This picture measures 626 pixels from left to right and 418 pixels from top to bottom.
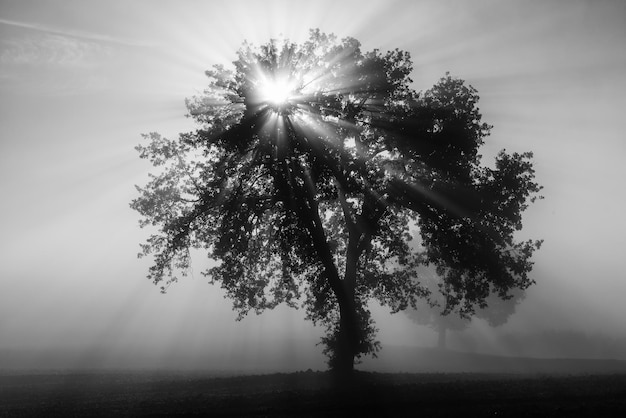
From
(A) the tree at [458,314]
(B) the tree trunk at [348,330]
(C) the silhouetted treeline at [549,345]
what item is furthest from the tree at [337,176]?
(C) the silhouetted treeline at [549,345]

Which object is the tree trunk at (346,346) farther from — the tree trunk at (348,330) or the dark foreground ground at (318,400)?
the dark foreground ground at (318,400)

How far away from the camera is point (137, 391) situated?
2150cm

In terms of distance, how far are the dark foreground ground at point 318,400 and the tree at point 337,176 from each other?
6.01 m

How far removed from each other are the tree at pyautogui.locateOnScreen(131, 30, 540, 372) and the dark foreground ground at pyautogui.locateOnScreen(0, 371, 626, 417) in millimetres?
6011

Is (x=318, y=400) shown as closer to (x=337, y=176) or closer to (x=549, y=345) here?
(x=337, y=176)

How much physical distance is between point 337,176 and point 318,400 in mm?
11850

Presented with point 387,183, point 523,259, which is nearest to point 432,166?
point 387,183

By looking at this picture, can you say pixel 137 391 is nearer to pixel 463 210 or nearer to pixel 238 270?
pixel 238 270

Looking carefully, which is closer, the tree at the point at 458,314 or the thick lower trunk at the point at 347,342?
the thick lower trunk at the point at 347,342

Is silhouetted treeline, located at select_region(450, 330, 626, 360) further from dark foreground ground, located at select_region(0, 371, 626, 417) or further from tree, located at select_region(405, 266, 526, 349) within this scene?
dark foreground ground, located at select_region(0, 371, 626, 417)

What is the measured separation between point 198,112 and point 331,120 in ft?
26.9

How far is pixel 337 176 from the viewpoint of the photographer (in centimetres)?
2209

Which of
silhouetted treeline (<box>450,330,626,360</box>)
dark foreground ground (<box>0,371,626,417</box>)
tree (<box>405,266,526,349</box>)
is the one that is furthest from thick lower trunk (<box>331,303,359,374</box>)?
silhouetted treeline (<box>450,330,626,360</box>)

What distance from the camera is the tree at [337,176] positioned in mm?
21125
